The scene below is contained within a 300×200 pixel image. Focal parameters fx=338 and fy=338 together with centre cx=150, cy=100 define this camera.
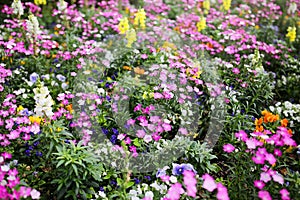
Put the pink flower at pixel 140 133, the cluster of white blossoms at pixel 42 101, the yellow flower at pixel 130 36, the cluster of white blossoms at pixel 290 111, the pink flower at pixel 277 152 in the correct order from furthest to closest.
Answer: the yellow flower at pixel 130 36
the cluster of white blossoms at pixel 290 111
the pink flower at pixel 140 133
the cluster of white blossoms at pixel 42 101
the pink flower at pixel 277 152

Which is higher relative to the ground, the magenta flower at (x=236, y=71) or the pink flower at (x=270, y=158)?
the pink flower at (x=270, y=158)

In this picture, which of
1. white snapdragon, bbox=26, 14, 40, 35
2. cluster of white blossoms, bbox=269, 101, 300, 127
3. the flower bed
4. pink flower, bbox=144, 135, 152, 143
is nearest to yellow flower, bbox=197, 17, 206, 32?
the flower bed

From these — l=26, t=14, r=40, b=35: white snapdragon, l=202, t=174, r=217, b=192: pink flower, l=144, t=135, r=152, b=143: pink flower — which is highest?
l=26, t=14, r=40, b=35: white snapdragon

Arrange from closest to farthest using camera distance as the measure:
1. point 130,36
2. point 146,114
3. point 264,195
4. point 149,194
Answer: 1. point 264,195
2. point 149,194
3. point 146,114
4. point 130,36

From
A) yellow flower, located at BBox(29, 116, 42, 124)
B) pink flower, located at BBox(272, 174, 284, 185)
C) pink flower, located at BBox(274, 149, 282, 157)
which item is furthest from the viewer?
yellow flower, located at BBox(29, 116, 42, 124)

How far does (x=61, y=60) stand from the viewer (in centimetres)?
478

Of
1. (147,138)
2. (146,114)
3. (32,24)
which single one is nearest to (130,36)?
(32,24)

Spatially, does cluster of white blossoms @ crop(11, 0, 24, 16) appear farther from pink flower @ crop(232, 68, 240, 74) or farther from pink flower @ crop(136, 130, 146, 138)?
pink flower @ crop(232, 68, 240, 74)

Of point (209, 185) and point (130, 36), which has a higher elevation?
point (130, 36)

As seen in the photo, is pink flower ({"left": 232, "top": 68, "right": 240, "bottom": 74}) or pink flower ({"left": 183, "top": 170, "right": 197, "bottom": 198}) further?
pink flower ({"left": 232, "top": 68, "right": 240, "bottom": 74})

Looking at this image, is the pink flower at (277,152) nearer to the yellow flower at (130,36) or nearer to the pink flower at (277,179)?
the pink flower at (277,179)

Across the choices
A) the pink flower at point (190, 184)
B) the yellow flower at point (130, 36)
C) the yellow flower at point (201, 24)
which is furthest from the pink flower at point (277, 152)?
the yellow flower at point (201, 24)

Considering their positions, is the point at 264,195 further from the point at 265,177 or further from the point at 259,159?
the point at 259,159

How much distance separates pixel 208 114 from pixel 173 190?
1451 mm
